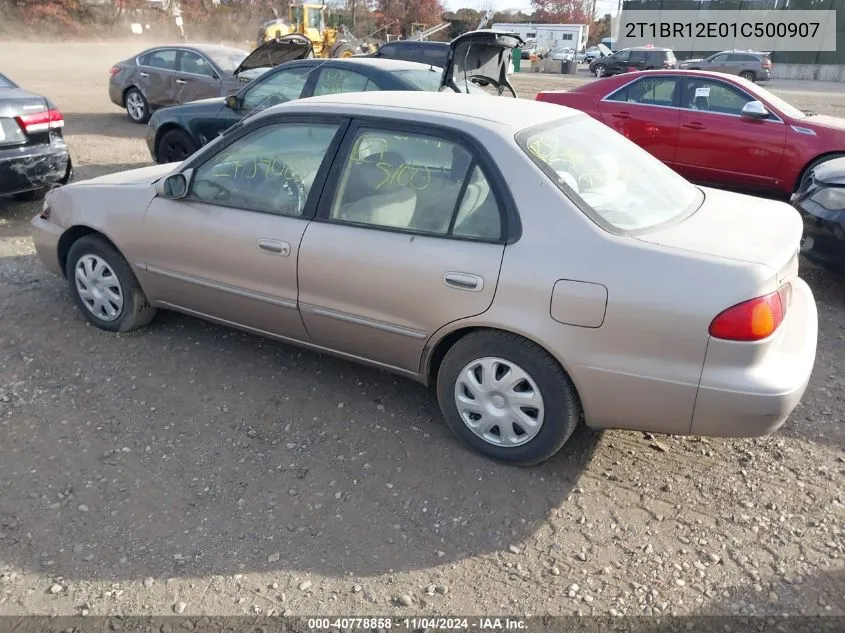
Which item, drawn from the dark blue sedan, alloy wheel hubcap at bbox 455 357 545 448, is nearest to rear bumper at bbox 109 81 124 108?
the dark blue sedan

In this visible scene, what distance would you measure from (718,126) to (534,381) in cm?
592

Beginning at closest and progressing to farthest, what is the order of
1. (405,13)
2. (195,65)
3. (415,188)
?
1. (415,188)
2. (195,65)
3. (405,13)

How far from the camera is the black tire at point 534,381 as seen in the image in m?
2.92

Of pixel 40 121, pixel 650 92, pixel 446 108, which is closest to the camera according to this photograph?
pixel 446 108

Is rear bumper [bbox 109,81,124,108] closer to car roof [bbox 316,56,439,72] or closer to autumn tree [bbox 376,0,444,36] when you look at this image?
car roof [bbox 316,56,439,72]

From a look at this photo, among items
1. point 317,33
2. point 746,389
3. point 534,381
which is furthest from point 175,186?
point 317,33

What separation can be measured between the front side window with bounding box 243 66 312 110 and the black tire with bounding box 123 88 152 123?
5.45 meters

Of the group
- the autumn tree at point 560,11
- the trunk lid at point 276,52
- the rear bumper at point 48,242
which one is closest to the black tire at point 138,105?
the trunk lid at point 276,52

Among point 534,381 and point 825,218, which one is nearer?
point 534,381

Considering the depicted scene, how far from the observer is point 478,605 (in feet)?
8.13

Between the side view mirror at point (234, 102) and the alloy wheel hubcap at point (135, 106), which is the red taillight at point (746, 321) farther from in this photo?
the alloy wheel hubcap at point (135, 106)

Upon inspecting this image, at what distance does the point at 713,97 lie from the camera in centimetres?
772

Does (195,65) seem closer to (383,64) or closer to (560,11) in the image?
(383,64)

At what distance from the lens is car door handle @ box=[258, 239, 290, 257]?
3459 mm
